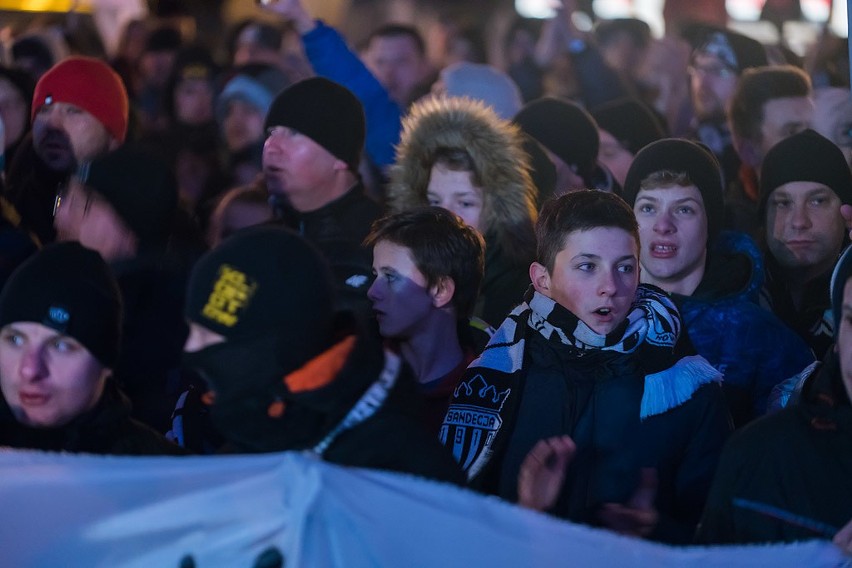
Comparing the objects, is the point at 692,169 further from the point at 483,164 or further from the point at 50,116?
the point at 50,116

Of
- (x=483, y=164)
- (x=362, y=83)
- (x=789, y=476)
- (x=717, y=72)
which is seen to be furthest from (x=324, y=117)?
(x=789, y=476)

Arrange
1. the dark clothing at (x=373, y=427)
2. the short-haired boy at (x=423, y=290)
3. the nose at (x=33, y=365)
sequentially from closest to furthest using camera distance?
the dark clothing at (x=373, y=427) → the nose at (x=33, y=365) → the short-haired boy at (x=423, y=290)

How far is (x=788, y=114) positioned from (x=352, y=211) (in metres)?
2.14

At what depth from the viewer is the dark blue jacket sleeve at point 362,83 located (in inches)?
271

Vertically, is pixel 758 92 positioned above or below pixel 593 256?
above

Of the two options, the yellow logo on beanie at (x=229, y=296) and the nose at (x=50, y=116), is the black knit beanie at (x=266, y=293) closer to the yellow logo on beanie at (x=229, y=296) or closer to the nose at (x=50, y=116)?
the yellow logo on beanie at (x=229, y=296)

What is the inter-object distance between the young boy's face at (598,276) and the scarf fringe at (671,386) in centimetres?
22

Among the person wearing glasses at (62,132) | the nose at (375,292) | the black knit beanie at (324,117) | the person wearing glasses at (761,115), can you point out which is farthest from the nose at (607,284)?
the person wearing glasses at (62,132)

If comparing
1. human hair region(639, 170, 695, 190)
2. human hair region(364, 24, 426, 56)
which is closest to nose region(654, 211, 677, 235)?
human hair region(639, 170, 695, 190)

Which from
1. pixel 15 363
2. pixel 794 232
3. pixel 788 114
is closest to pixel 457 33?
pixel 788 114

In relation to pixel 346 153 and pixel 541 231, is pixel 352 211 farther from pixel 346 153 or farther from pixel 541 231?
pixel 541 231

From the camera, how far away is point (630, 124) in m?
7.01

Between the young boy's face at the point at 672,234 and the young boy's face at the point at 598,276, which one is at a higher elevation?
the young boy's face at the point at 672,234

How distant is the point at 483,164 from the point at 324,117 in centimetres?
84
